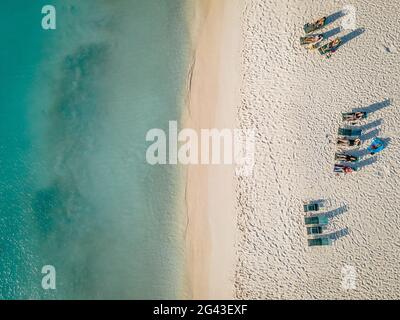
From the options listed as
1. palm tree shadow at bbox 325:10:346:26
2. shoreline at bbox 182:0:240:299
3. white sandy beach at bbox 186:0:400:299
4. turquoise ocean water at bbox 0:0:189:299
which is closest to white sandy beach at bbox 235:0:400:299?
white sandy beach at bbox 186:0:400:299

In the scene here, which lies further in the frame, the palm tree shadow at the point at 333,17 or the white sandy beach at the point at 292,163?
the palm tree shadow at the point at 333,17

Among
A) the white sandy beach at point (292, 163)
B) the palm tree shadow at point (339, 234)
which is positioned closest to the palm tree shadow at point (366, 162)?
the white sandy beach at point (292, 163)

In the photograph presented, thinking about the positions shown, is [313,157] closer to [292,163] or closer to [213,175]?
[292,163]

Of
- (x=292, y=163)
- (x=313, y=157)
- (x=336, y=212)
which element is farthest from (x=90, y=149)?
(x=336, y=212)

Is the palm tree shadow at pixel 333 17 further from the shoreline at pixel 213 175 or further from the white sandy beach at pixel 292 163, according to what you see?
the shoreline at pixel 213 175

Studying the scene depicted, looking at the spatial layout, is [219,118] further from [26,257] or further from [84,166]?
[26,257]

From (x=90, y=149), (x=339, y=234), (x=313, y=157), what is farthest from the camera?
(x=90, y=149)
